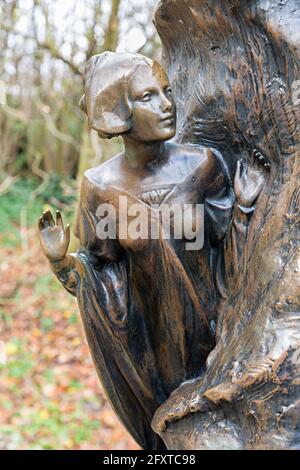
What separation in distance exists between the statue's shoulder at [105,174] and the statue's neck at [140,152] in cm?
4

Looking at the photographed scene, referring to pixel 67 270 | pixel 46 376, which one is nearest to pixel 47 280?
pixel 46 376

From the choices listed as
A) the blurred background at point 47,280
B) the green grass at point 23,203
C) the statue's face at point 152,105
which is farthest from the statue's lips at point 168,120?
the green grass at point 23,203

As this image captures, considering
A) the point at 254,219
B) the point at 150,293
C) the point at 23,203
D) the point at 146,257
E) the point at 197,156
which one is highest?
the point at 197,156

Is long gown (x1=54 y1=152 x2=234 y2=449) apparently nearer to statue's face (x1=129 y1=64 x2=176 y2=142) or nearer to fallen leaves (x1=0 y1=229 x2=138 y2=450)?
statue's face (x1=129 y1=64 x2=176 y2=142)

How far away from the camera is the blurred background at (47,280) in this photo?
3.94 metres

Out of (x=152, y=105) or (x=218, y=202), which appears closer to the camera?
(x=152, y=105)

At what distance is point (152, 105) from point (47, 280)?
4770 millimetres

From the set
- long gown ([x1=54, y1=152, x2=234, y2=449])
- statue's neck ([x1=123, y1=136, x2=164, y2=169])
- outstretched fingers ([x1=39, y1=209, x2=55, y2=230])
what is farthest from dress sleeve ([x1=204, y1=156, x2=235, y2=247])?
outstretched fingers ([x1=39, y1=209, x2=55, y2=230])

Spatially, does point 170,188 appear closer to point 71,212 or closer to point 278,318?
point 278,318

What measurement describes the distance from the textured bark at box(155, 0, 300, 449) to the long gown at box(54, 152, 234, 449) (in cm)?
7

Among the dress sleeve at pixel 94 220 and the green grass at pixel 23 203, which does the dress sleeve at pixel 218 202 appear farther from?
the green grass at pixel 23 203

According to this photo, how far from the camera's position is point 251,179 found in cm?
143

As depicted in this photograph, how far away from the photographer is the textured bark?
1.22 m

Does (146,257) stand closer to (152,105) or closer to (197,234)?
(197,234)
